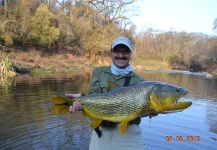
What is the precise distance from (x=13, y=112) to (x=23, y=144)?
346 cm

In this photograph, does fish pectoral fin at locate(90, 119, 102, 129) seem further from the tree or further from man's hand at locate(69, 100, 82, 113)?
the tree

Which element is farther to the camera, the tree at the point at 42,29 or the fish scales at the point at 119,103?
the tree at the point at 42,29

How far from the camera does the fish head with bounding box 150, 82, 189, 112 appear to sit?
2.78 metres

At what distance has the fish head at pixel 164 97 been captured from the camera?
2775 millimetres

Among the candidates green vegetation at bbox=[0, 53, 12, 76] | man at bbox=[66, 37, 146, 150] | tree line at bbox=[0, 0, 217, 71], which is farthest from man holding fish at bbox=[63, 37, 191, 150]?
tree line at bbox=[0, 0, 217, 71]

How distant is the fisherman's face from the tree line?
94.4 feet

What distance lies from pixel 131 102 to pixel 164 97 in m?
0.39

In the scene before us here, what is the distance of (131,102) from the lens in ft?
9.45

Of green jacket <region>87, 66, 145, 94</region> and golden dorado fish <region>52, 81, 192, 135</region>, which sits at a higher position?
green jacket <region>87, 66, 145, 94</region>

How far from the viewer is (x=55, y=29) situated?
37.0 meters

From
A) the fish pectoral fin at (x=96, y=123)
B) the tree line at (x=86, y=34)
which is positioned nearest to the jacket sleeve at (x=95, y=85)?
the fish pectoral fin at (x=96, y=123)

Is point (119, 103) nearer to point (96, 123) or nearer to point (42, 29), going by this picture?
point (96, 123)

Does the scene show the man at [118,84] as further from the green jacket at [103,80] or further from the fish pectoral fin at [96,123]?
the fish pectoral fin at [96,123]
